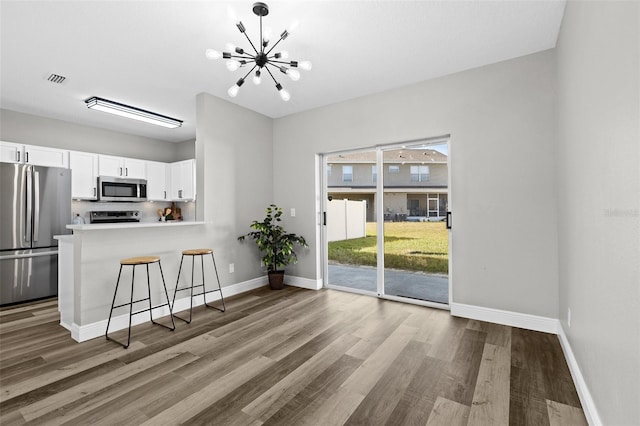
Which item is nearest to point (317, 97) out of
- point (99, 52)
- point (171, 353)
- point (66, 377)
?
point (99, 52)

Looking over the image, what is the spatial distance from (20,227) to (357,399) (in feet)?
16.1

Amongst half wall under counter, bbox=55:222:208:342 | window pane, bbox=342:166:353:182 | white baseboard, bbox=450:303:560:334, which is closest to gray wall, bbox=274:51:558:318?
white baseboard, bbox=450:303:560:334

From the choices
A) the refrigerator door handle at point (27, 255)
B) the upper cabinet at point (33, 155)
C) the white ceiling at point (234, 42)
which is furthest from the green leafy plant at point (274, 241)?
the upper cabinet at point (33, 155)

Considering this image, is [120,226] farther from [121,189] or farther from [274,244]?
[121,189]

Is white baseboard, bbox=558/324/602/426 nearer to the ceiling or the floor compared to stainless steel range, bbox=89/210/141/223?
nearer to the floor

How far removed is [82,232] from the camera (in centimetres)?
279

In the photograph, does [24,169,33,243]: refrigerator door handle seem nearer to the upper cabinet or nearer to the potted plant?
the upper cabinet

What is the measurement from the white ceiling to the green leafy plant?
1.82m

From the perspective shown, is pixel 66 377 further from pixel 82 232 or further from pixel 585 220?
pixel 585 220

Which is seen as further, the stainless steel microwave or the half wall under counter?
the stainless steel microwave

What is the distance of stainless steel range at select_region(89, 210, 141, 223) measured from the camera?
5.30 metres

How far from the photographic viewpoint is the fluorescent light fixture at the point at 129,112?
400 centimetres

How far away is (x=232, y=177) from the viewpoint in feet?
13.9

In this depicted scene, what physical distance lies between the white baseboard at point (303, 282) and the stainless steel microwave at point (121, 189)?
3.36 m
